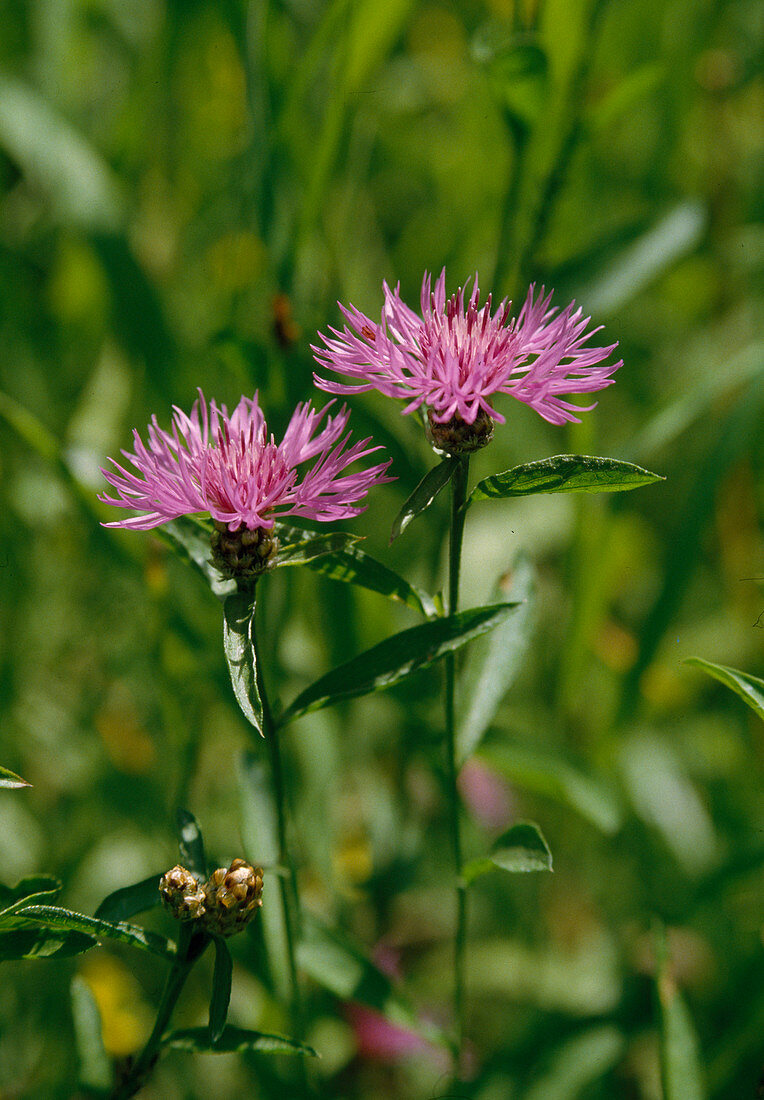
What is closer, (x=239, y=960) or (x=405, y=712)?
(x=239, y=960)

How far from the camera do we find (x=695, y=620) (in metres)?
1.45

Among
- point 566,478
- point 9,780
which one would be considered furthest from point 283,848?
point 566,478

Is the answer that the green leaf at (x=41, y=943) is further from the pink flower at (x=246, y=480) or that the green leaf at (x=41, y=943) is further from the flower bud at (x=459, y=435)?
the flower bud at (x=459, y=435)

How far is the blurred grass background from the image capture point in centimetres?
94

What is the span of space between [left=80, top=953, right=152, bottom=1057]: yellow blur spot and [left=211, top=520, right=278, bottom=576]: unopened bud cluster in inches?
30.3

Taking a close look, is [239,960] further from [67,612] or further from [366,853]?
[67,612]

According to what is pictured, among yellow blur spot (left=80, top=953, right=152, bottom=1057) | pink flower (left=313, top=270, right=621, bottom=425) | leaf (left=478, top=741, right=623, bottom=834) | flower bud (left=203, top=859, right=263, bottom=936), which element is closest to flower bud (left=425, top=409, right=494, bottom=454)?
pink flower (left=313, top=270, right=621, bottom=425)

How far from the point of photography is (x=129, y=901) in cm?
56

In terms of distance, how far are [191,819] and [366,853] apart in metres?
0.73

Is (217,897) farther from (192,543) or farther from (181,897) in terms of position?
(192,543)

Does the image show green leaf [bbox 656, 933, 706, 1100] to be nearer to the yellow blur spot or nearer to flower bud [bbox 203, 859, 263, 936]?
flower bud [bbox 203, 859, 263, 936]

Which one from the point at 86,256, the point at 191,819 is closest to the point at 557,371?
the point at 191,819

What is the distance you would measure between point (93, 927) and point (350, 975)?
28 centimetres

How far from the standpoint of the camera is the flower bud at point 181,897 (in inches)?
19.8
